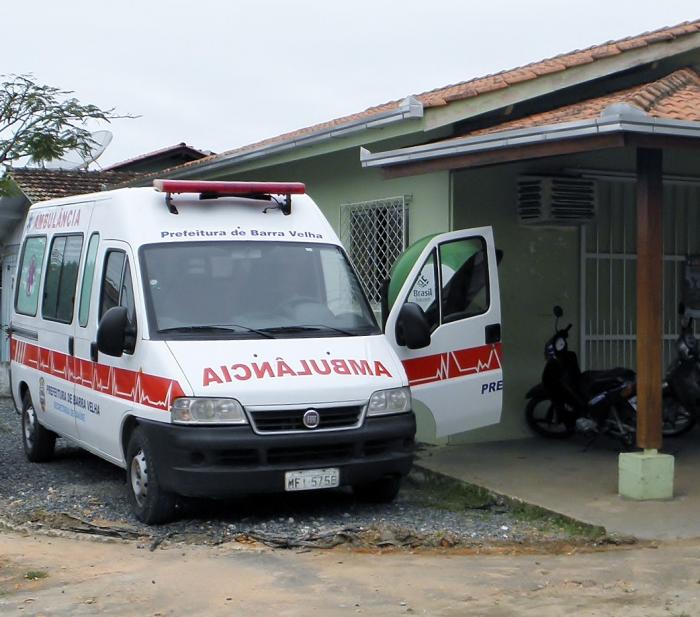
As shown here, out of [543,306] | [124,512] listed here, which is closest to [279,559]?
[124,512]

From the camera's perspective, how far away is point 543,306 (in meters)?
10.7

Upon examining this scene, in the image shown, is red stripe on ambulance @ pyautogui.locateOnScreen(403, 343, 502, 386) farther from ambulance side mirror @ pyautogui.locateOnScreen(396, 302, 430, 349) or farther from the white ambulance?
ambulance side mirror @ pyautogui.locateOnScreen(396, 302, 430, 349)

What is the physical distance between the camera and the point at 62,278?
31.8ft

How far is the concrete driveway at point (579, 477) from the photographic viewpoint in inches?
296

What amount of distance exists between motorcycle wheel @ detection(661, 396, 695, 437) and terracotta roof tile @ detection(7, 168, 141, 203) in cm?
1225

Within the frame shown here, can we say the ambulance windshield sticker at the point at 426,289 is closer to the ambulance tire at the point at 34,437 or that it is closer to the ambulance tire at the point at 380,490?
the ambulance tire at the point at 380,490

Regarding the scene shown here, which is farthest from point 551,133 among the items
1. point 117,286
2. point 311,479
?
point 117,286

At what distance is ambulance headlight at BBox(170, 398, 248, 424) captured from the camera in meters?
7.25

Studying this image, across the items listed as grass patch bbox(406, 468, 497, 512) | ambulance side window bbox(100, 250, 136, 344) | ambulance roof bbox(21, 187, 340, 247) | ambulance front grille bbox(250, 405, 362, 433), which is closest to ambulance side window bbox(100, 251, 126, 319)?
ambulance side window bbox(100, 250, 136, 344)

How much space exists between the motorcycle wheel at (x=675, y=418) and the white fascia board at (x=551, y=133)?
3.19 metres

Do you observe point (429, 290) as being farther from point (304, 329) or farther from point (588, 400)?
point (588, 400)

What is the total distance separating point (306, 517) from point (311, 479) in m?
0.49

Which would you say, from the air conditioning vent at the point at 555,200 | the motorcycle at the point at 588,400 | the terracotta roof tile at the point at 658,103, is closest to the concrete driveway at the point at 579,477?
the motorcycle at the point at 588,400

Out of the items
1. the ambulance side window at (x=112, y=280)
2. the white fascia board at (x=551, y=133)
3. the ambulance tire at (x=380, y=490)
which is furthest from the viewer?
the ambulance side window at (x=112, y=280)
